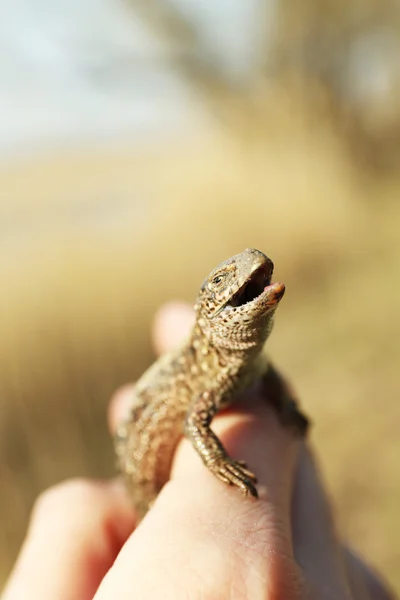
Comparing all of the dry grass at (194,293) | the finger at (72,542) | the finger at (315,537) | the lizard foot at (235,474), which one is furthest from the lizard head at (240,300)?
the dry grass at (194,293)

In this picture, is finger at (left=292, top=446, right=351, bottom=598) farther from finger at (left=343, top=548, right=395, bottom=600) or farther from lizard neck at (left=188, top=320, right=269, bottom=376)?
lizard neck at (left=188, top=320, right=269, bottom=376)

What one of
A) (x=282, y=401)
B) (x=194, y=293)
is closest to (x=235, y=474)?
(x=282, y=401)

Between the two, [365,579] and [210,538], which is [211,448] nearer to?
[210,538]

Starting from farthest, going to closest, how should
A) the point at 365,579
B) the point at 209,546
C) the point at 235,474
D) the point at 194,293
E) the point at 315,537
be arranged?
the point at 194,293 → the point at 365,579 → the point at 315,537 → the point at 235,474 → the point at 209,546

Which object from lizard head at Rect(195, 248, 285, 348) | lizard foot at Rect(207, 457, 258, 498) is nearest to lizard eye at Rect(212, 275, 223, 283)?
lizard head at Rect(195, 248, 285, 348)

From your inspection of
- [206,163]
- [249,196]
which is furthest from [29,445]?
[206,163]

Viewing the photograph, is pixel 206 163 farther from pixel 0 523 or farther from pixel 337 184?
pixel 0 523
